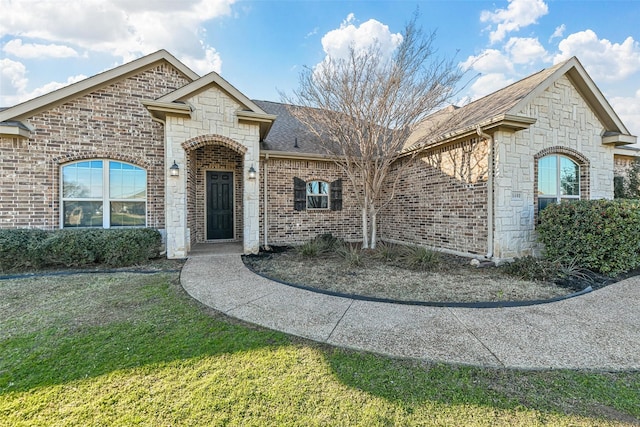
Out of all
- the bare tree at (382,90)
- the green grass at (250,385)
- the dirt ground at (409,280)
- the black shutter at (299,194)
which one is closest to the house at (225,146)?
the bare tree at (382,90)

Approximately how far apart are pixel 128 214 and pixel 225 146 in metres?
3.38

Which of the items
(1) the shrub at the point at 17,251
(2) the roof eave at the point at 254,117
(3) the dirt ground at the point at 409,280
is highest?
(2) the roof eave at the point at 254,117

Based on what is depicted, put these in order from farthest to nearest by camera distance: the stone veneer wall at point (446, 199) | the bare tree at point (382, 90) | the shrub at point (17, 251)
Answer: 1. the bare tree at point (382, 90)
2. the stone veneer wall at point (446, 199)
3. the shrub at point (17, 251)

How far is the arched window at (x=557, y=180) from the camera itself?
7645 mm

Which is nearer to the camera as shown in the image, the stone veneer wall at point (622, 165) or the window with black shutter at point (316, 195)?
the window with black shutter at point (316, 195)

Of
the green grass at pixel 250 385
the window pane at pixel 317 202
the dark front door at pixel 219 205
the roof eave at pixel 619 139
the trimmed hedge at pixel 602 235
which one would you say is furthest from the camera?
the window pane at pixel 317 202

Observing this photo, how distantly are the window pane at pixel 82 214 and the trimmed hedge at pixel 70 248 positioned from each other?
1120 millimetres

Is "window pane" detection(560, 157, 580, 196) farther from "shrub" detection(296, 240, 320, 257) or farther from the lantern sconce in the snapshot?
the lantern sconce

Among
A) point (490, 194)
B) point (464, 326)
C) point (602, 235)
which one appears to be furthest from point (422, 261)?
point (602, 235)

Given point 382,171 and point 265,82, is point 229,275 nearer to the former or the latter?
point 382,171

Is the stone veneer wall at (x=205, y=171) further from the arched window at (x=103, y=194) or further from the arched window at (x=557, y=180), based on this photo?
the arched window at (x=557, y=180)

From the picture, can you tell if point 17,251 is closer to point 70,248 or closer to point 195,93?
point 70,248

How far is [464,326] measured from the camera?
354 cm

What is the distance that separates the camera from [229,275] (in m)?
5.88
